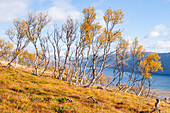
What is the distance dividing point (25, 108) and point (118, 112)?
26.6 feet

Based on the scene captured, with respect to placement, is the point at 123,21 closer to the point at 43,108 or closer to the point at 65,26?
the point at 65,26

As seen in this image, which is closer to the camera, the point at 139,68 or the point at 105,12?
the point at 105,12

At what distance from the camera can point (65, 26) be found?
31.3 m

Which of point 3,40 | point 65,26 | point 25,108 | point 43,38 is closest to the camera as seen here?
point 25,108

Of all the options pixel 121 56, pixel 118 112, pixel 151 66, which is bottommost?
pixel 118 112

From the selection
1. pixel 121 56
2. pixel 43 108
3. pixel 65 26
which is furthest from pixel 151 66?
pixel 43 108

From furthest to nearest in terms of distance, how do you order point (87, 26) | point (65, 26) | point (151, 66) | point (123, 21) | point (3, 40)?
1. point (3, 40)
2. point (151, 66)
3. point (65, 26)
4. point (87, 26)
5. point (123, 21)

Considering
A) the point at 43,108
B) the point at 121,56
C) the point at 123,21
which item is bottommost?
the point at 43,108

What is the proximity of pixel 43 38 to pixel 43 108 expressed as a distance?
95.1 ft

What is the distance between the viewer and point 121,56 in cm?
4322

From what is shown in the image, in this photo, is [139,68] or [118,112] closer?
[118,112]

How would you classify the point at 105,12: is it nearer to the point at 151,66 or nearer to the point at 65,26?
the point at 65,26

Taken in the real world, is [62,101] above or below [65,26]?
below

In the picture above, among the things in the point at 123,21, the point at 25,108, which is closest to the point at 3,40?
the point at 123,21
